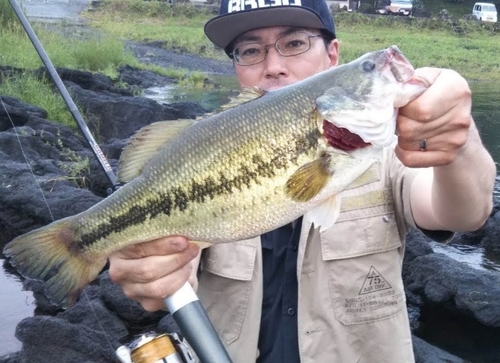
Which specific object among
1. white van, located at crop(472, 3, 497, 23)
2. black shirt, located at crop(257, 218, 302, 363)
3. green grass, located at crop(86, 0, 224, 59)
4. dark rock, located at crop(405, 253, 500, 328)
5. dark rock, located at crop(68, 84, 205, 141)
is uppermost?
black shirt, located at crop(257, 218, 302, 363)

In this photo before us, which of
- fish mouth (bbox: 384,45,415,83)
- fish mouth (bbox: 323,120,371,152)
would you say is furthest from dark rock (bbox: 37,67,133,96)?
fish mouth (bbox: 384,45,415,83)

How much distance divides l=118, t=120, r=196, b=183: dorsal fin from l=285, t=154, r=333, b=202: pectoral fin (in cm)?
54

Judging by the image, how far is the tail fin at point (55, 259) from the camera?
2.73 m

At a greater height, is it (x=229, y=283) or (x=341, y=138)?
(x=341, y=138)

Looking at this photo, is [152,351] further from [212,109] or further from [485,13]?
[485,13]

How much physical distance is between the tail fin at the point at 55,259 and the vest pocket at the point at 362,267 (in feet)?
3.79

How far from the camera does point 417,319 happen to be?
7.09 metres

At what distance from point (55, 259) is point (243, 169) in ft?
2.99

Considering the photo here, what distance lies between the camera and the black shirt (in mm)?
3191

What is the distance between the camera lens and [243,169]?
254 centimetres

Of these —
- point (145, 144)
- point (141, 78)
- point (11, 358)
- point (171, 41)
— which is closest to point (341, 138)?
point (145, 144)

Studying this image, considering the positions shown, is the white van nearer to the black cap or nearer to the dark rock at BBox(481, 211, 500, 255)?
the dark rock at BBox(481, 211, 500, 255)

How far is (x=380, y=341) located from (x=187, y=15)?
148ft

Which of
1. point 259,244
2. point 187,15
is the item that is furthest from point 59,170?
point 187,15
